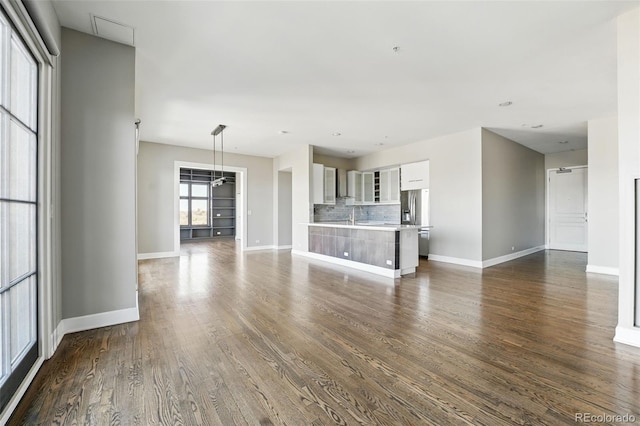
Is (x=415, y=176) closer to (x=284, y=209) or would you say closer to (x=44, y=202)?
(x=284, y=209)

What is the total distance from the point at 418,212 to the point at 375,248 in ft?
8.47

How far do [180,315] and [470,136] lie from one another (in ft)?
19.6

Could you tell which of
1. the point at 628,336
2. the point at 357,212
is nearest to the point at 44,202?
the point at 628,336

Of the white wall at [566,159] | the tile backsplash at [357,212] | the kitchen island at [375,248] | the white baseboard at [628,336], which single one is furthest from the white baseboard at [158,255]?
the white wall at [566,159]

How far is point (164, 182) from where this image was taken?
23.1ft

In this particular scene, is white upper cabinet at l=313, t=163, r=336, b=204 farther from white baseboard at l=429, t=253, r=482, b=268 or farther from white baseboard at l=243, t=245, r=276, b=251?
white baseboard at l=429, t=253, r=482, b=268

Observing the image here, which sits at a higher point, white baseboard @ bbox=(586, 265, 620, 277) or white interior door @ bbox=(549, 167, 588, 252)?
white interior door @ bbox=(549, 167, 588, 252)

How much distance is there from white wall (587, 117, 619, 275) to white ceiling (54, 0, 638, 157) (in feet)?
1.50

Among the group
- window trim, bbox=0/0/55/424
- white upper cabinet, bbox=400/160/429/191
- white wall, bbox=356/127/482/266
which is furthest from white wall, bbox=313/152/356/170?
window trim, bbox=0/0/55/424

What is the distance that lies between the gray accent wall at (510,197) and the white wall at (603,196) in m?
1.37

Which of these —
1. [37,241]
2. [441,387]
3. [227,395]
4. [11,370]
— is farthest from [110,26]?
[441,387]

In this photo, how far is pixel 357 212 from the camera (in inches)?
361

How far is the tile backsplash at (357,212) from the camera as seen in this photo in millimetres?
8211

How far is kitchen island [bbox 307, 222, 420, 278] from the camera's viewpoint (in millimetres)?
4859
